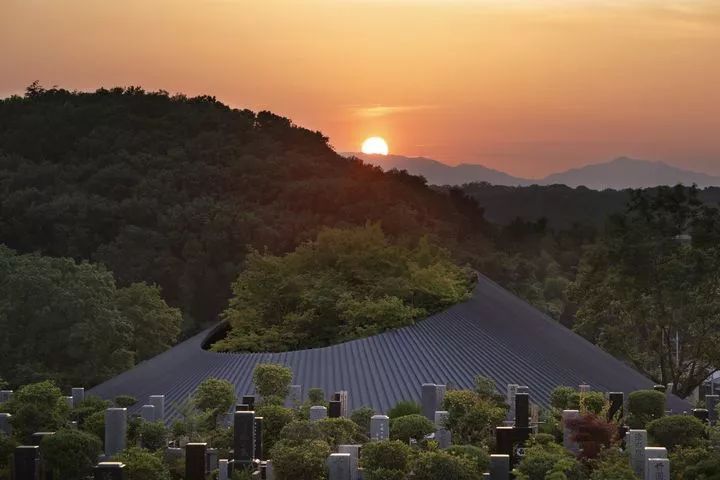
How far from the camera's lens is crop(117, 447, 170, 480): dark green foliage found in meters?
15.9

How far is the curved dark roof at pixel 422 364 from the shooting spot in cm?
2341

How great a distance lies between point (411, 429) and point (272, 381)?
3848mm

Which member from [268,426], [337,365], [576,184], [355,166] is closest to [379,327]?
[337,365]

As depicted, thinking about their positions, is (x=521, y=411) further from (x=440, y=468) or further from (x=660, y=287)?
(x=660, y=287)

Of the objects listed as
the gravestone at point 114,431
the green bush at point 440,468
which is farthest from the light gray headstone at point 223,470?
the green bush at point 440,468

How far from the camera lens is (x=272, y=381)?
21.6m

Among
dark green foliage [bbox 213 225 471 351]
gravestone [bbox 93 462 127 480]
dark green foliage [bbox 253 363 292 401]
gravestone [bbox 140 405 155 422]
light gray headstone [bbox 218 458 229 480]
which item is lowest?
light gray headstone [bbox 218 458 229 480]

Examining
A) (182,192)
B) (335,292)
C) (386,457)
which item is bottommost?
(386,457)

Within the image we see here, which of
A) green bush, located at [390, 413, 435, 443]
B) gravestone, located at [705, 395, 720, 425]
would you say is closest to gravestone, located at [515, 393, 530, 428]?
green bush, located at [390, 413, 435, 443]

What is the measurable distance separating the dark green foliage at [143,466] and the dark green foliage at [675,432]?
690cm

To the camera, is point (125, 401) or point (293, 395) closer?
point (293, 395)

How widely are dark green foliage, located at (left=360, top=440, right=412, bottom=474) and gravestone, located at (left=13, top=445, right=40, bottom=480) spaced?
3.92 meters

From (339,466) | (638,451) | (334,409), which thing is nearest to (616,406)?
(334,409)

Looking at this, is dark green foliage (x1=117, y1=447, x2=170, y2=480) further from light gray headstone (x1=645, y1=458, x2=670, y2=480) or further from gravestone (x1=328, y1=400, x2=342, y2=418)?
light gray headstone (x1=645, y1=458, x2=670, y2=480)
